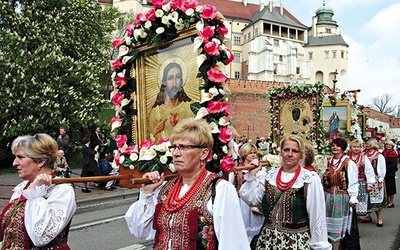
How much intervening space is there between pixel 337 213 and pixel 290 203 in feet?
9.50

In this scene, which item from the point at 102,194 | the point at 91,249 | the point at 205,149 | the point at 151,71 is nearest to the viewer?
the point at 205,149

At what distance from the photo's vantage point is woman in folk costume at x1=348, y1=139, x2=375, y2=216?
8.77m

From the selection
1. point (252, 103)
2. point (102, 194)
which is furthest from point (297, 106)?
point (252, 103)

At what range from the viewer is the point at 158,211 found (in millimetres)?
3061

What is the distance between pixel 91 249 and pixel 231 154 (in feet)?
14.2

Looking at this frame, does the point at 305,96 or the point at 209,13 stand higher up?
the point at 209,13

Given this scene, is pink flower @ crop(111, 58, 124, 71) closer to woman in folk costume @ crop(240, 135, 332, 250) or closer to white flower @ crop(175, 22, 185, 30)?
white flower @ crop(175, 22, 185, 30)

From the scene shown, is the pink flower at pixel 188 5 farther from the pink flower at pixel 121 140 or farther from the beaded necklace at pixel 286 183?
the beaded necklace at pixel 286 183

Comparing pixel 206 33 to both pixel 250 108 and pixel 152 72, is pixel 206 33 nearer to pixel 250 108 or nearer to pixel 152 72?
pixel 152 72

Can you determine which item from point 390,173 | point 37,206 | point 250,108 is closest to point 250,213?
point 37,206

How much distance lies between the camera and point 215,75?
3629mm

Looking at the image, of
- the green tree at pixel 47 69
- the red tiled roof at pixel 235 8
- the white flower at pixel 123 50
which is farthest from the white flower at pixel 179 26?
the red tiled roof at pixel 235 8

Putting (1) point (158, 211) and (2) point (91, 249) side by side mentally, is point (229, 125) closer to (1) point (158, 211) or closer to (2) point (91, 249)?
(1) point (158, 211)

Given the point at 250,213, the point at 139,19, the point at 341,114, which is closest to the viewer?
the point at 139,19
